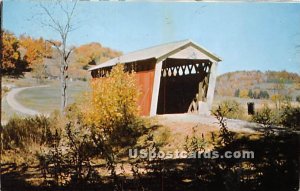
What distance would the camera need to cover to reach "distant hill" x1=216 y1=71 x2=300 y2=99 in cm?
495

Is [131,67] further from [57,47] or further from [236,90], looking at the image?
[236,90]

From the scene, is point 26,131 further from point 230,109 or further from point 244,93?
point 244,93

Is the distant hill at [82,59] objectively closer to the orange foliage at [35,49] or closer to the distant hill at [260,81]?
the orange foliage at [35,49]

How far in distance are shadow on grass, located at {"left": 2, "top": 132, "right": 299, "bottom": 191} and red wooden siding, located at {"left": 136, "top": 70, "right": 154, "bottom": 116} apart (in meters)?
0.85

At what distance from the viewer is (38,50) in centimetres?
476

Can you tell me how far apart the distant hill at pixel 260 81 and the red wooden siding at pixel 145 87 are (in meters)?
1.06

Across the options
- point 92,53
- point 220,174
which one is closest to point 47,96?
point 92,53

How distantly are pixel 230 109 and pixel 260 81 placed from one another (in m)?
0.62

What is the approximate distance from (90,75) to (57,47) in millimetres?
620

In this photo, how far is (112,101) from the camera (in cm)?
499

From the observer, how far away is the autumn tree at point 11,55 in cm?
452

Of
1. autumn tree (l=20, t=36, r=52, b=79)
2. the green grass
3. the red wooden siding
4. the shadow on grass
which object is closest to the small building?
the red wooden siding

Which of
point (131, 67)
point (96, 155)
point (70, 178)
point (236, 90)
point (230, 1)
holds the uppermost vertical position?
point (230, 1)

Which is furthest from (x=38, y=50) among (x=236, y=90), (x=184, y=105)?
(x=236, y=90)
